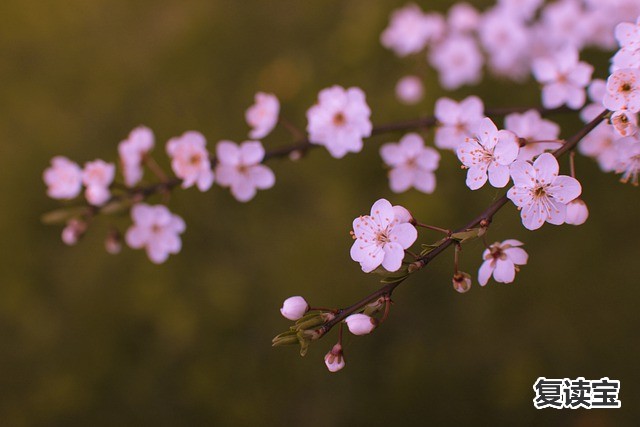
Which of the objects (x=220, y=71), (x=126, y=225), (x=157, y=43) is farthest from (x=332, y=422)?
(x=157, y=43)

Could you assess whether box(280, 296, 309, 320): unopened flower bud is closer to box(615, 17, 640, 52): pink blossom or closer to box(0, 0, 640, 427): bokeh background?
box(615, 17, 640, 52): pink blossom

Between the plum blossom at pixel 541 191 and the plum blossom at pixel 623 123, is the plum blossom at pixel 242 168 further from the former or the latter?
the plum blossom at pixel 623 123

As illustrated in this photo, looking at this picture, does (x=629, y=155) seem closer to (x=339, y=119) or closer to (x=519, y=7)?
(x=339, y=119)

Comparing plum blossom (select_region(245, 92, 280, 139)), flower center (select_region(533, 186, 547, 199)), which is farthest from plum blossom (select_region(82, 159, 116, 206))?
flower center (select_region(533, 186, 547, 199))

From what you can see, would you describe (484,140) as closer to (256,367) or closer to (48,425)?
(256,367)

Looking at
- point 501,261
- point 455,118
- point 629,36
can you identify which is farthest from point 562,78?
point 501,261
